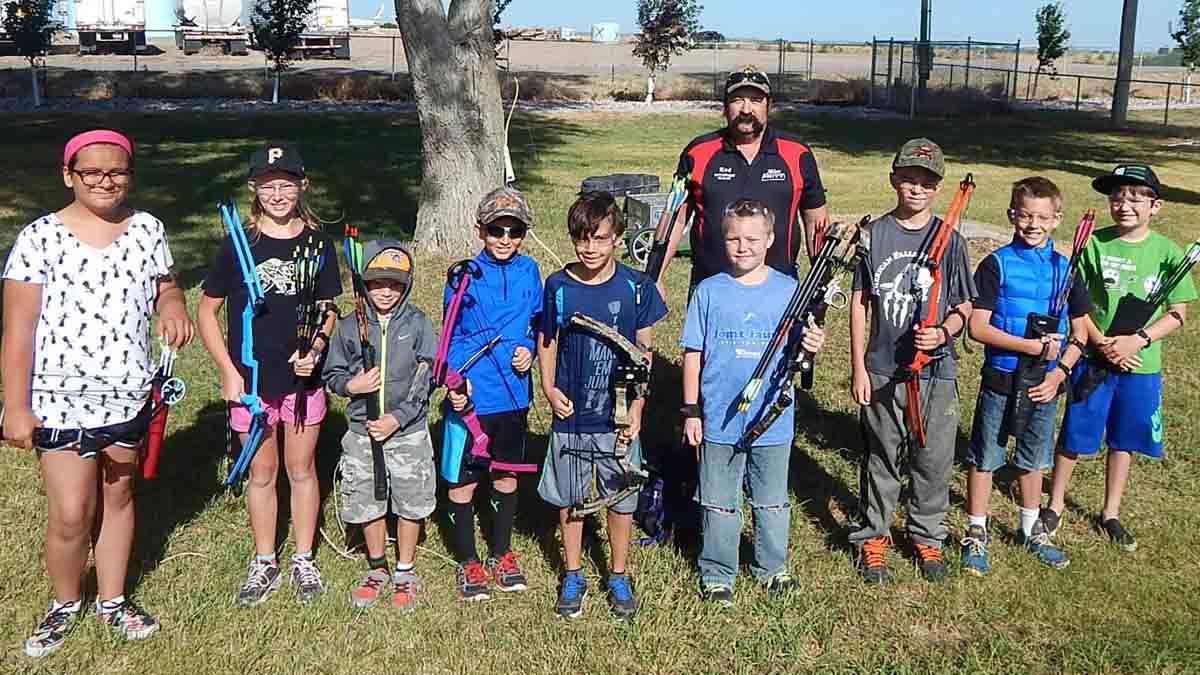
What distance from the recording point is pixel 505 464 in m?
4.39

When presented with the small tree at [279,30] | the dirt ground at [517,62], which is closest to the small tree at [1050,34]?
the dirt ground at [517,62]

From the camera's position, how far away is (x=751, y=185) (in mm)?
4703

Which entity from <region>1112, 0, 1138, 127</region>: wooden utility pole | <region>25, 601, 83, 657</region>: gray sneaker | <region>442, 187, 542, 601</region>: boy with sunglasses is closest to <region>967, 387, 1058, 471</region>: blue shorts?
<region>442, 187, 542, 601</region>: boy with sunglasses

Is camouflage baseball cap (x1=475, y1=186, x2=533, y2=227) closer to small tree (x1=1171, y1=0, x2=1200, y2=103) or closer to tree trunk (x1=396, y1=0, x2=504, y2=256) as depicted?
tree trunk (x1=396, y1=0, x2=504, y2=256)

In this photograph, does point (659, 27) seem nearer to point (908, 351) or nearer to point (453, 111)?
point (453, 111)

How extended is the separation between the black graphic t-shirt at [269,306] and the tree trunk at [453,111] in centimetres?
628

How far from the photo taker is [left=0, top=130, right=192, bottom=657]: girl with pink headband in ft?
11.9

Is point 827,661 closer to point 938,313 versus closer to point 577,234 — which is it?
point 938,313

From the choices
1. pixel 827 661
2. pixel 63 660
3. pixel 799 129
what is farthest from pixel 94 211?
pixel 799 129

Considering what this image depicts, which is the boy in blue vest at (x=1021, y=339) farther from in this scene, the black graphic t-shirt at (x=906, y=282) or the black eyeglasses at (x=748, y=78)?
the black eyeglasses at (x=748, y=78)

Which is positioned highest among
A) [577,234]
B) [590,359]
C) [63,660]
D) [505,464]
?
[577,234]

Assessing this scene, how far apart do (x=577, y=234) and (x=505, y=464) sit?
40.9 inches

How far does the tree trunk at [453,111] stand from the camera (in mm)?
10039

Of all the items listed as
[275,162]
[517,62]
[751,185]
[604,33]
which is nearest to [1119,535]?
[751,185]
